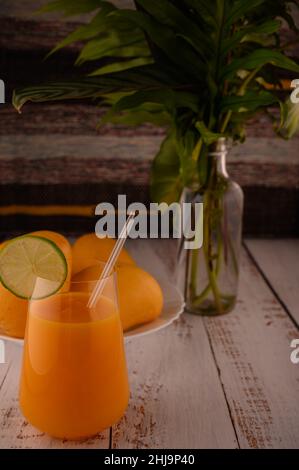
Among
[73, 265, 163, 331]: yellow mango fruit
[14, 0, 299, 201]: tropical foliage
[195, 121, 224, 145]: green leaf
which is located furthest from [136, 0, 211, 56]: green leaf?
[73, 265, 163, 331]: yellow mango fruit

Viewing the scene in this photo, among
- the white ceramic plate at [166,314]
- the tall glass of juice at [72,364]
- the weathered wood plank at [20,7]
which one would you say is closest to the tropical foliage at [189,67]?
the white ceramic plate at [166,314]

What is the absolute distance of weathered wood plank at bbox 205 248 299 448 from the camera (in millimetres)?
681

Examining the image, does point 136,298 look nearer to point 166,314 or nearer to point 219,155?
point 166,314

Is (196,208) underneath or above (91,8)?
underneath

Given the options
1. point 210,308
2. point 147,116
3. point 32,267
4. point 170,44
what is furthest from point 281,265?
point 32,267

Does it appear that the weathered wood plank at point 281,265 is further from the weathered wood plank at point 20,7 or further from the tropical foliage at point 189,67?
the weathered wood plank at point 20,7

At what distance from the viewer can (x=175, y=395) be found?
743 millimetres

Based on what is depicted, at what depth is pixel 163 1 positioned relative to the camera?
84 centimetres

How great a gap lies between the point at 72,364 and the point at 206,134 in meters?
0.38

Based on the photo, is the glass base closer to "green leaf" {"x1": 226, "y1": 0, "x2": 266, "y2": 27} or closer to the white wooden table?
the white wooden table

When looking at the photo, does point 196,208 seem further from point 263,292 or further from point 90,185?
point 90,185

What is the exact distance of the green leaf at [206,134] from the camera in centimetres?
83
